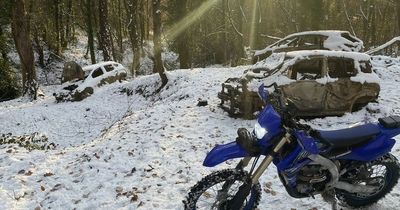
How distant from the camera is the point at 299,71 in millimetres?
11719

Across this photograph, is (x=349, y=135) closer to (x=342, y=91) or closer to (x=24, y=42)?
(x=342, y=91)

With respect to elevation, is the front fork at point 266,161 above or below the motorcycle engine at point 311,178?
above

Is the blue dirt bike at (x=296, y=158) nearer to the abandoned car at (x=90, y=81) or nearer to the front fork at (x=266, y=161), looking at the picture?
the front fork at (x=266, y=161)

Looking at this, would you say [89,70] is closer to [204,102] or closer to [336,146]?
[204,102]

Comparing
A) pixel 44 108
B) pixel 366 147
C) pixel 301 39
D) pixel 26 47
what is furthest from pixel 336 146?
pixel 26 47

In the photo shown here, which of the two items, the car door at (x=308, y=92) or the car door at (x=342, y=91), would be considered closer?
the car door at (x=308, y=92)

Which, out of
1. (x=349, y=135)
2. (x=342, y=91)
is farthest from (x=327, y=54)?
(x=349, y=135)

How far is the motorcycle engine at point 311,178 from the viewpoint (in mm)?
4555

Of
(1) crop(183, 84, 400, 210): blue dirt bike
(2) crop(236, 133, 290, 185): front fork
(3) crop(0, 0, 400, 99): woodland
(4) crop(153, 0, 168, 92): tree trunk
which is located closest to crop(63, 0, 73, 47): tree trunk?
(3) crop(0, 0, 400, 99): woodland

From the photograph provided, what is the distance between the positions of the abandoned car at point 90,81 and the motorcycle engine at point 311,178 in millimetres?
15993

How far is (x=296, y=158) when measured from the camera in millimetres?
4422

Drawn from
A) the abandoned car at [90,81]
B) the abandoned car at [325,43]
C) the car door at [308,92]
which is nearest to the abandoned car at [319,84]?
the car door at [308,92]

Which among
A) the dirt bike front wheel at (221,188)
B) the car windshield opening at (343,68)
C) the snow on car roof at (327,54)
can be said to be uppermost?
the snow on car roof at (327,54)

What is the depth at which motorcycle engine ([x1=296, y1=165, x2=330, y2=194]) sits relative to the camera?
455cm
